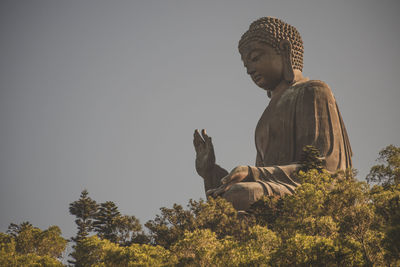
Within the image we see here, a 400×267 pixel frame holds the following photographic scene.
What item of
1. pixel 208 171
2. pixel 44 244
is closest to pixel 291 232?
pixel 208 171

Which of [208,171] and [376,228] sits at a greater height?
[208,171]

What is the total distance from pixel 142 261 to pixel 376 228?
3633mm

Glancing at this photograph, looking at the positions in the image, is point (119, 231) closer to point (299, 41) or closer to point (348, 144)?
point (348, 144)

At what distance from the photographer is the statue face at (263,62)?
13.8 m

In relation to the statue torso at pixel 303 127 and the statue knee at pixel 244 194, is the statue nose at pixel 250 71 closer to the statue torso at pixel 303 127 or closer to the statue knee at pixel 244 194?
the statue torso at pixel 303 127

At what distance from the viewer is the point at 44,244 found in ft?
43.4

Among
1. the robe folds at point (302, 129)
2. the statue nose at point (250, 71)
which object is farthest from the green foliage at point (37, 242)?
the statue nose at point (250, 71)

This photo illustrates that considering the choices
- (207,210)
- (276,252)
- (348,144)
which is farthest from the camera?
(348,144)

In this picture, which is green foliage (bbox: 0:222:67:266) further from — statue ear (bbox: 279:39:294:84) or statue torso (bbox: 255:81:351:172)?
statue ear (bbox: 279:39:294:84)

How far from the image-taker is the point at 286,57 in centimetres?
1389

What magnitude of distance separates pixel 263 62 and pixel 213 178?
3.83 meters

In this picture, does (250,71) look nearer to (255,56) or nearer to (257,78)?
(257,78)

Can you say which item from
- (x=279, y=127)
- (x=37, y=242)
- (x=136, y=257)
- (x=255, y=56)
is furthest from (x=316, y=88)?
(x=37, y=242)

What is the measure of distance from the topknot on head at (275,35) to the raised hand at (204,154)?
331cm
